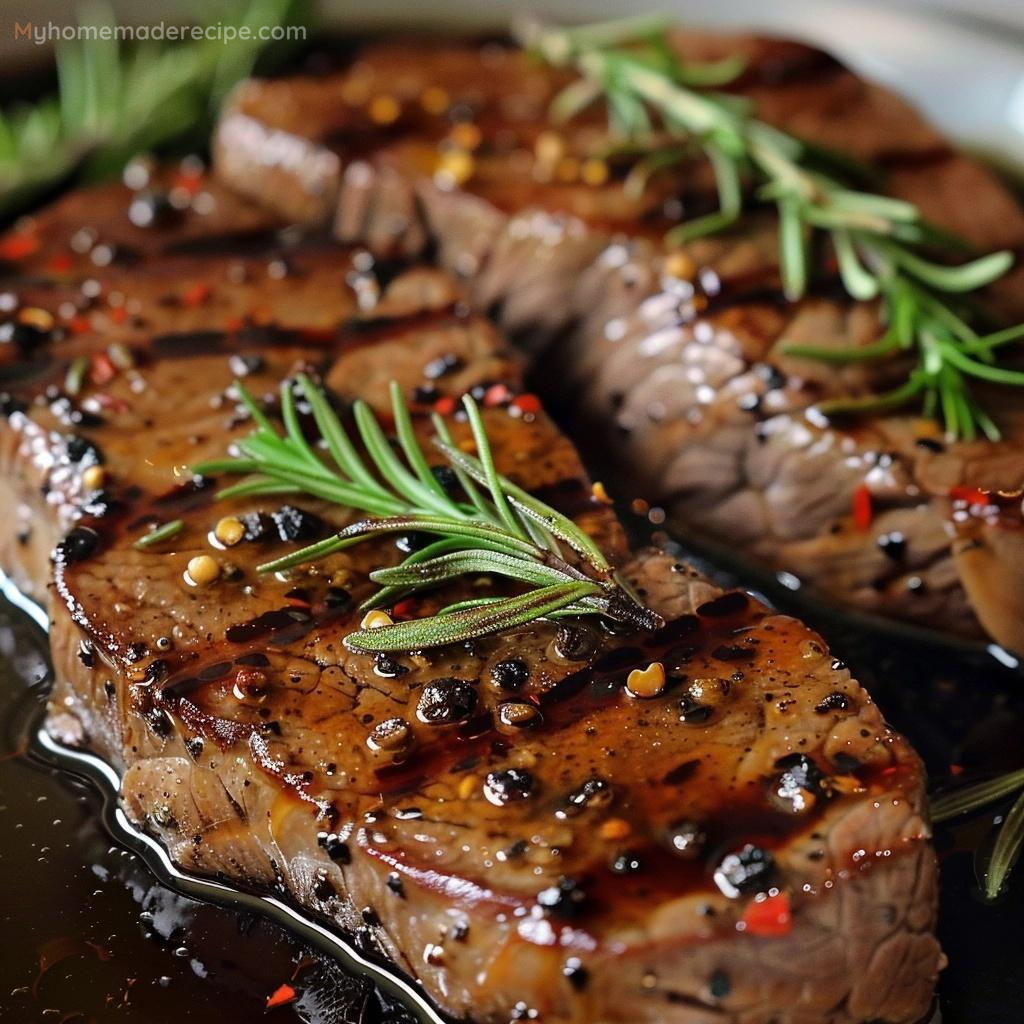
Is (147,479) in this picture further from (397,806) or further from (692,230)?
(692,230)

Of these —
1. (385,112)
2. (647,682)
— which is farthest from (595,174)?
(647,682)

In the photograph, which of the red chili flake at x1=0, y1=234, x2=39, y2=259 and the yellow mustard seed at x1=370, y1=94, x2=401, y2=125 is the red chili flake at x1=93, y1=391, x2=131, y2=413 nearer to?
the red chili flake at x1=0, y1=234, x2=39, y2=259

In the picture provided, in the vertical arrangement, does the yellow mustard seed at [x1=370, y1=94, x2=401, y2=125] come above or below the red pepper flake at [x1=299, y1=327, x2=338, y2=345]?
above

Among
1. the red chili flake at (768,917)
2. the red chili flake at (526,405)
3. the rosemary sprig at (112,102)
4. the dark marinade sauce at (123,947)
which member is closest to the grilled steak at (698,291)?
the rosemary sprig at (112,102)

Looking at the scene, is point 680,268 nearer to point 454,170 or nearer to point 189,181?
point 454,170

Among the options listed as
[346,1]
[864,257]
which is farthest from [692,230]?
[346,1]

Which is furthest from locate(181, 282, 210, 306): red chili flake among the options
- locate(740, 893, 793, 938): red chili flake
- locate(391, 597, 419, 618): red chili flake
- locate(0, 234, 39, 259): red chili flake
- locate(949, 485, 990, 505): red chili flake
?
locate(740, 893, 793, 938): red chili flake

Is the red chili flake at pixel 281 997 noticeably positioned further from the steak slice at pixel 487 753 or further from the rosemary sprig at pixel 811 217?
the rosemary sprig at pixel 811 217
